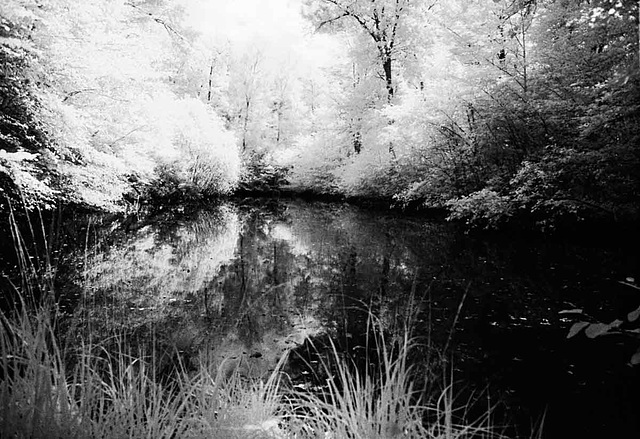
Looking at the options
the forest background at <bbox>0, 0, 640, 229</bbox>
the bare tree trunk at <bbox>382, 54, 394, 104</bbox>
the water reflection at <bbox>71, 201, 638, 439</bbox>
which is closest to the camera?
the water reflection at <bbox>71, 201, 638, 439</bbox>

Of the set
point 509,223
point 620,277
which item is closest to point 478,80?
point 509,223

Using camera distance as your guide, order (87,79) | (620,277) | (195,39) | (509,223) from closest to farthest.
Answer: (620,277) < (87,79) < (509,223) < (195,39)

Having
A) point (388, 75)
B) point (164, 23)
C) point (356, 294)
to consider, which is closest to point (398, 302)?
point (356, 294)

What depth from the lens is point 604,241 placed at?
9508 mm

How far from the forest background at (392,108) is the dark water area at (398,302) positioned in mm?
1416

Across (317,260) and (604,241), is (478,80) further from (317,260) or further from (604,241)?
(317,260)

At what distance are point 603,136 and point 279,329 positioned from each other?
24.6ft

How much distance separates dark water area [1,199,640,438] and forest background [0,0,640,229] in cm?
142

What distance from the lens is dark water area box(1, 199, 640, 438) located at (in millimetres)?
3658

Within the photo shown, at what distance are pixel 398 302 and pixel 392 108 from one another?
34.1 ft

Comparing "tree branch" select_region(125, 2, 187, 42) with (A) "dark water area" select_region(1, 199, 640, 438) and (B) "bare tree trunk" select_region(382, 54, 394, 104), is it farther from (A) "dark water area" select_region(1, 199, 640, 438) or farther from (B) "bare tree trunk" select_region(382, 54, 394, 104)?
(B) "bare tree trunk" select_region(382, 54, 394, 104)

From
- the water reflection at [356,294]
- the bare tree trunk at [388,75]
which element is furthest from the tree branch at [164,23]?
the bare tree trunk at [388,75]

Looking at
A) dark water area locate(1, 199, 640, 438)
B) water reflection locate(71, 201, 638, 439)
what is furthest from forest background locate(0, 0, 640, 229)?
water reflection locate(71, 201, 638, 439)

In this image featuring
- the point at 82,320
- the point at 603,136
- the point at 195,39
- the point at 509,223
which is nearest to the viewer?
the point at 82,320
